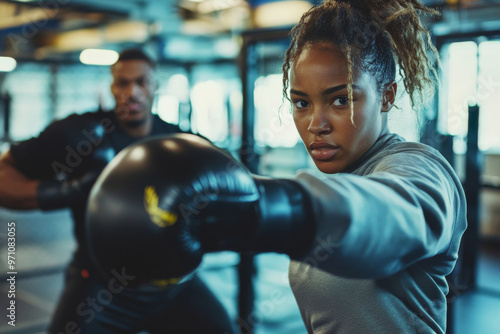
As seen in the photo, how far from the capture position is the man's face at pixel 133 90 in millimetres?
2354

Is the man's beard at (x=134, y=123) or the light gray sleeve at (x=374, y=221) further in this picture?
the man's beard at (x=134, y=123)

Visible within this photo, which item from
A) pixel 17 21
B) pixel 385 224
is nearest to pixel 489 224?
pixel 385 224

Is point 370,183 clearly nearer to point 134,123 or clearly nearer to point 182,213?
point 182,213

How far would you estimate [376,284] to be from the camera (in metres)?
0.80

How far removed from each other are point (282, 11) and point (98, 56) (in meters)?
3.78

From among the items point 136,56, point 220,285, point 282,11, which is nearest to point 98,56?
point 282,11

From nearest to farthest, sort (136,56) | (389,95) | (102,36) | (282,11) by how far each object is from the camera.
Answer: (389,95) < (136,56) < (282,11) < (102,36)

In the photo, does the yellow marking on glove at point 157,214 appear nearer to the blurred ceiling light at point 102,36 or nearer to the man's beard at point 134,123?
the man's beard at point 134,123

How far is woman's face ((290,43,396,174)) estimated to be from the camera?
83cm

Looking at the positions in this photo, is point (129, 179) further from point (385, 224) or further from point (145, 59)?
point (145, 59)

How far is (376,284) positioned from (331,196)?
0.94ft

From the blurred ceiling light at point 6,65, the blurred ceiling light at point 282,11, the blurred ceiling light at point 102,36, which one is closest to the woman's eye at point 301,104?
the blurred ceiling light at point 282,11

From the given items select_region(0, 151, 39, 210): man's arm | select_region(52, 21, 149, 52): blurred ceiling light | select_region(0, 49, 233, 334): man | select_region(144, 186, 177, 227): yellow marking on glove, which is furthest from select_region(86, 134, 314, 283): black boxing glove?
select_region(52, 21, 149, 52): blurred ceiling light

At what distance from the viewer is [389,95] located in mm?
949
